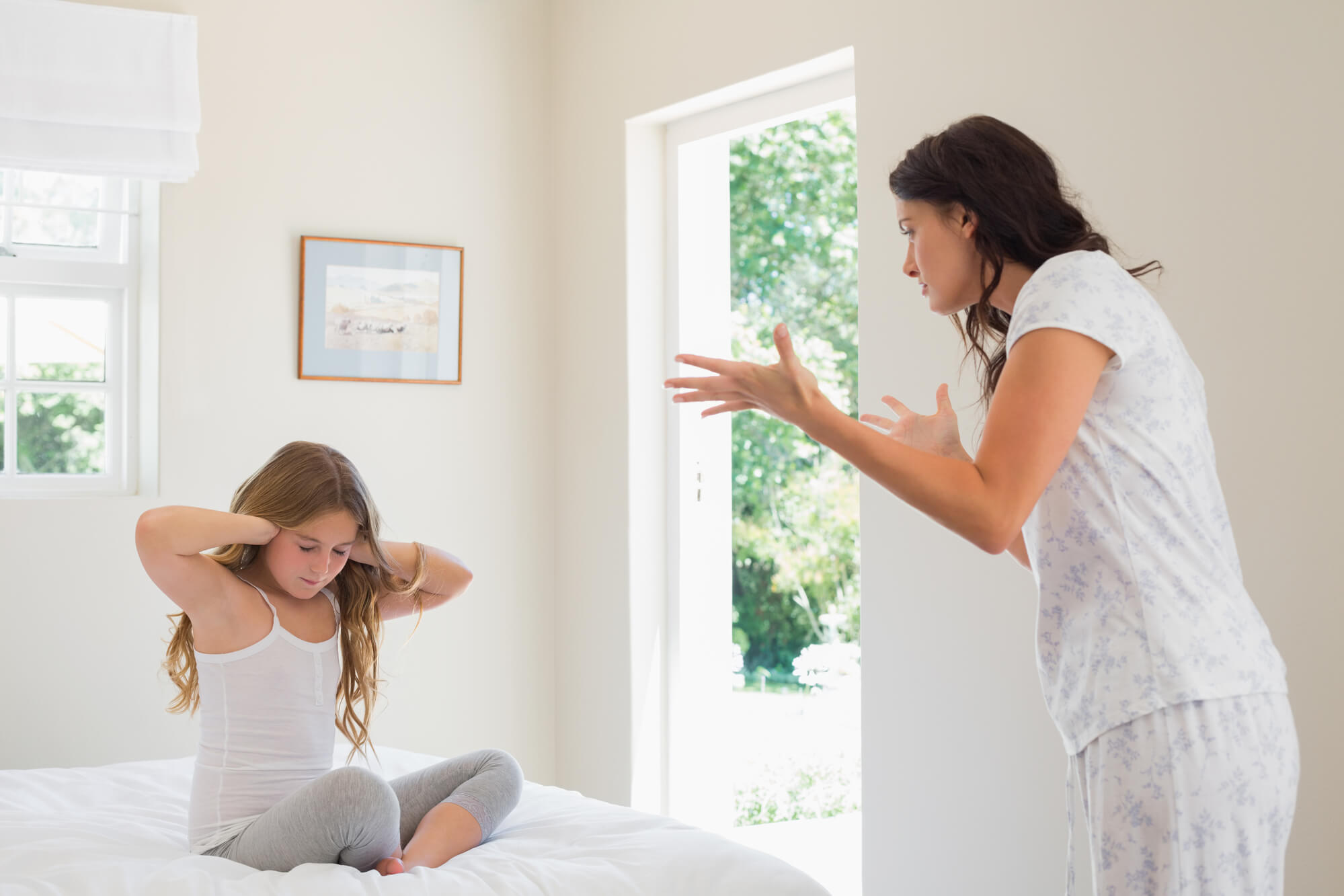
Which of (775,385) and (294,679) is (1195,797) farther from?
(294,679)

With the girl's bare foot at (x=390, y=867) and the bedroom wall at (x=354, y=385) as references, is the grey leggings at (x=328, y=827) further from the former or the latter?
the bedroom wall at (x=354, y=385)

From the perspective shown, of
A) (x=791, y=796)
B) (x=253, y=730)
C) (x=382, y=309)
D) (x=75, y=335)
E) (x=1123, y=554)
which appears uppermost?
(x=382, y=309)

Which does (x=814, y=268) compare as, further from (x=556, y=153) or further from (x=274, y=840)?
(x=274, y=840)

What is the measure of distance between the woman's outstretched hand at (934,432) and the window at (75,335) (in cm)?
229

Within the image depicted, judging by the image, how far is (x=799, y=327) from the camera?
7219mm

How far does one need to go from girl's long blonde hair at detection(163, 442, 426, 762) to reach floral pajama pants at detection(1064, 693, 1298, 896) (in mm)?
1209

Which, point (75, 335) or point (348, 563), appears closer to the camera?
point (348, 563)

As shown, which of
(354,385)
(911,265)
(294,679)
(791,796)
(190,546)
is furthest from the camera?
(791,796)

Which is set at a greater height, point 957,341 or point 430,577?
point 957,341

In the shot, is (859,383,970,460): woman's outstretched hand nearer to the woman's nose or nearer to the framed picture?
the woman's nose

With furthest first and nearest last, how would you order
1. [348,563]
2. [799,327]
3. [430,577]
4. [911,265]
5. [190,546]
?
1. [799,327]
2. [430,577]
3. [348,563]
4. [190,546]
5. [911,265]

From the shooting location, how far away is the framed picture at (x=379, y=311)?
3297 millimetres

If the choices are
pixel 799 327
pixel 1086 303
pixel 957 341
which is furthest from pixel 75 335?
pixel 799 327

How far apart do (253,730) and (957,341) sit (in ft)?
4.97
